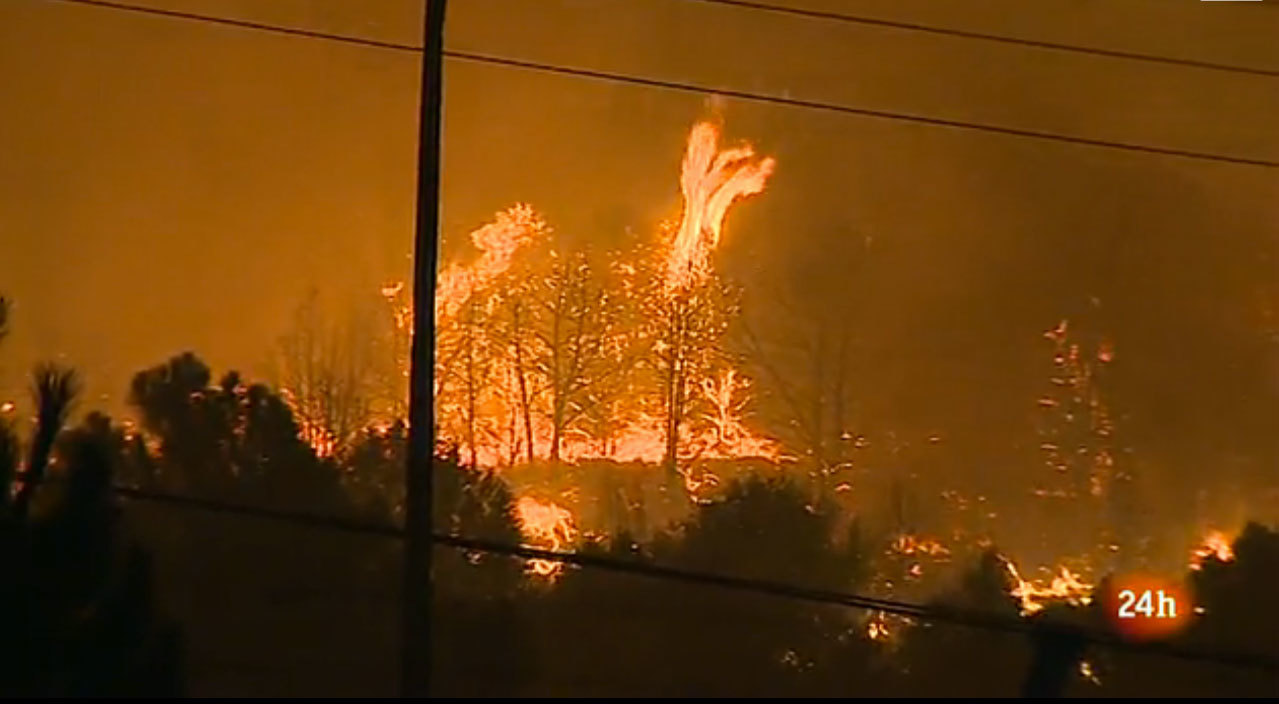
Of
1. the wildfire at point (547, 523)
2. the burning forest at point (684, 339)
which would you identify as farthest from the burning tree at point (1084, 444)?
the wildfire at point (547, 523)

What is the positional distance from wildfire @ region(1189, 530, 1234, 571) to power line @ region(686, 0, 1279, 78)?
814mm

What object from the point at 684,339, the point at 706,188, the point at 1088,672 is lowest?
the point at 1088,672

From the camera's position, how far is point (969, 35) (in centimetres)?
339

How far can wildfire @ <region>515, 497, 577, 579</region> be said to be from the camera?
125 inches

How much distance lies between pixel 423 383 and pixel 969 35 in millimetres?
1119

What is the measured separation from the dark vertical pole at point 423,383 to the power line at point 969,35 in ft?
1.54

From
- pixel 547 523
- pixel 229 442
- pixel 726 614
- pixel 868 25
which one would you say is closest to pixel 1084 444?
pixel 726 614

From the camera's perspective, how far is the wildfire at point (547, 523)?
3.18m

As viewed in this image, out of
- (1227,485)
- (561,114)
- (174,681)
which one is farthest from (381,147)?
(1227,485)

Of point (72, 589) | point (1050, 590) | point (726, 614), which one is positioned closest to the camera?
point (72, 589)

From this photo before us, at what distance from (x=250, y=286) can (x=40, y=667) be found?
85 centimetres

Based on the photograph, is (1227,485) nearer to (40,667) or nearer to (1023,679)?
A: (1023,679)

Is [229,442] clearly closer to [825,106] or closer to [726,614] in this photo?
[726,614]

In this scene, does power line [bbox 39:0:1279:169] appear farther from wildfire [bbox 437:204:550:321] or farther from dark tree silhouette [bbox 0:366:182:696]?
dark tree silhouette [bbox 0:366:182:696]
